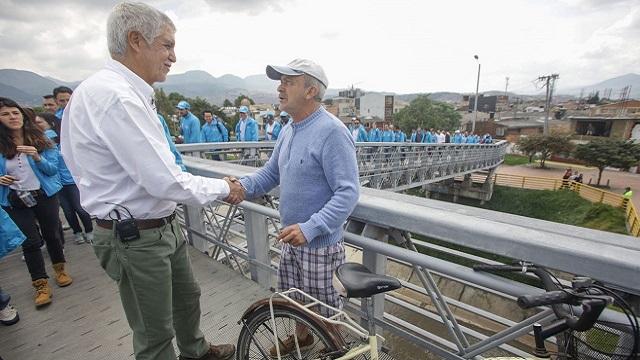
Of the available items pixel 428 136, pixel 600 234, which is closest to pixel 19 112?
pixel 600 234

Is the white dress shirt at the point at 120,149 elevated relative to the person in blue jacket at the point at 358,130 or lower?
elevated

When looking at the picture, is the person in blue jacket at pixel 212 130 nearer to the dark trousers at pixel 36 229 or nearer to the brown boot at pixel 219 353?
the dark trousers at pixel 36 229

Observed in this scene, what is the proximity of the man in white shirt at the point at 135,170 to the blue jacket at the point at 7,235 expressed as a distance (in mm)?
1436

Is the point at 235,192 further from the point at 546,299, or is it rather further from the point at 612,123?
the point at 612,123

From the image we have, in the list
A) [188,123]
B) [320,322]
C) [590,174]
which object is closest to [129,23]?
[320,322]

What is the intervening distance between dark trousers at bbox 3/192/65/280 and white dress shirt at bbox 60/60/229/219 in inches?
72.8

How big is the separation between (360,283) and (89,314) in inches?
97.5

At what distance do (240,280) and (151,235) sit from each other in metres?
1.64

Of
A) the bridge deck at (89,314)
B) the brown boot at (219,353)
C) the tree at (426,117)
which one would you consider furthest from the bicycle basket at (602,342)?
the tree at (426,117)

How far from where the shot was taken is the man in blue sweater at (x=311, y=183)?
149 cm

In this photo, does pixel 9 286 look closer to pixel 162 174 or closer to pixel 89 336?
pixel 89 336

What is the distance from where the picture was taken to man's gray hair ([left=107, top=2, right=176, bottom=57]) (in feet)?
4.27

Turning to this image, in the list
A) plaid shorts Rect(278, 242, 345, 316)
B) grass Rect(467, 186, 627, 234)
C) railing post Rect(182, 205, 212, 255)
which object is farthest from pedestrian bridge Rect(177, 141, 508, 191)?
grass Rect(467, 186, 627, 234)

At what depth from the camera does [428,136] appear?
64.6 ft
